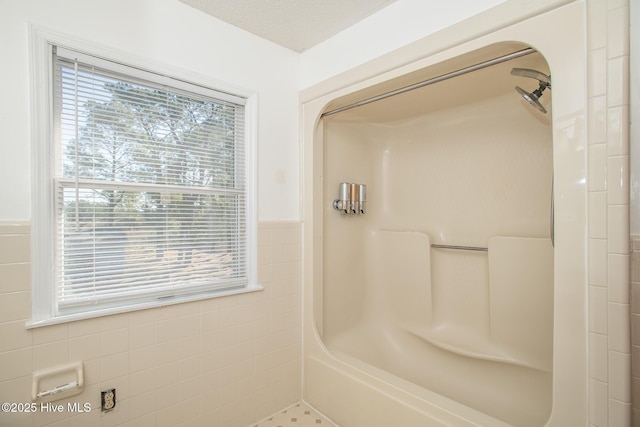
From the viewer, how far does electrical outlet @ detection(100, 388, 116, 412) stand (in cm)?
138

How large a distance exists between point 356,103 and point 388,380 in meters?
1.64

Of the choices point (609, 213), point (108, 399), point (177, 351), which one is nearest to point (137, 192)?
point (177, 351)

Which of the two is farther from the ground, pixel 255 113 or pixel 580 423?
pixel 255 113

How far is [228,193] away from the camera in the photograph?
71.8 inches

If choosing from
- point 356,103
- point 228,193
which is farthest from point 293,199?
point 356,103

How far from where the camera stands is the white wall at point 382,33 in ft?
4.58

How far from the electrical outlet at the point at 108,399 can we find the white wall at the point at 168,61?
840 millimetres

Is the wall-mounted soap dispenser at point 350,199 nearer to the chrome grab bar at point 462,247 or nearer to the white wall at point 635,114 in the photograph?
the chrome grab bar at point 462,247

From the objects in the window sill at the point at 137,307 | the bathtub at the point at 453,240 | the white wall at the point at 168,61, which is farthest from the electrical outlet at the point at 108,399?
the bathtub at the point at 453,240

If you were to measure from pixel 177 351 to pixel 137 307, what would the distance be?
327mm

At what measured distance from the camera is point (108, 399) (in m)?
1.39

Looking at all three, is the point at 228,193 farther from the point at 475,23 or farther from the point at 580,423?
the point at 580,423

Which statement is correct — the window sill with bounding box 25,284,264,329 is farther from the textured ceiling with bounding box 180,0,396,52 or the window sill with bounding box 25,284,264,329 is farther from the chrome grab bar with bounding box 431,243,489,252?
the textured ceiling with bounding box 180,0,396,52

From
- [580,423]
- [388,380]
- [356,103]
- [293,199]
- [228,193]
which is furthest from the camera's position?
[293,199]
